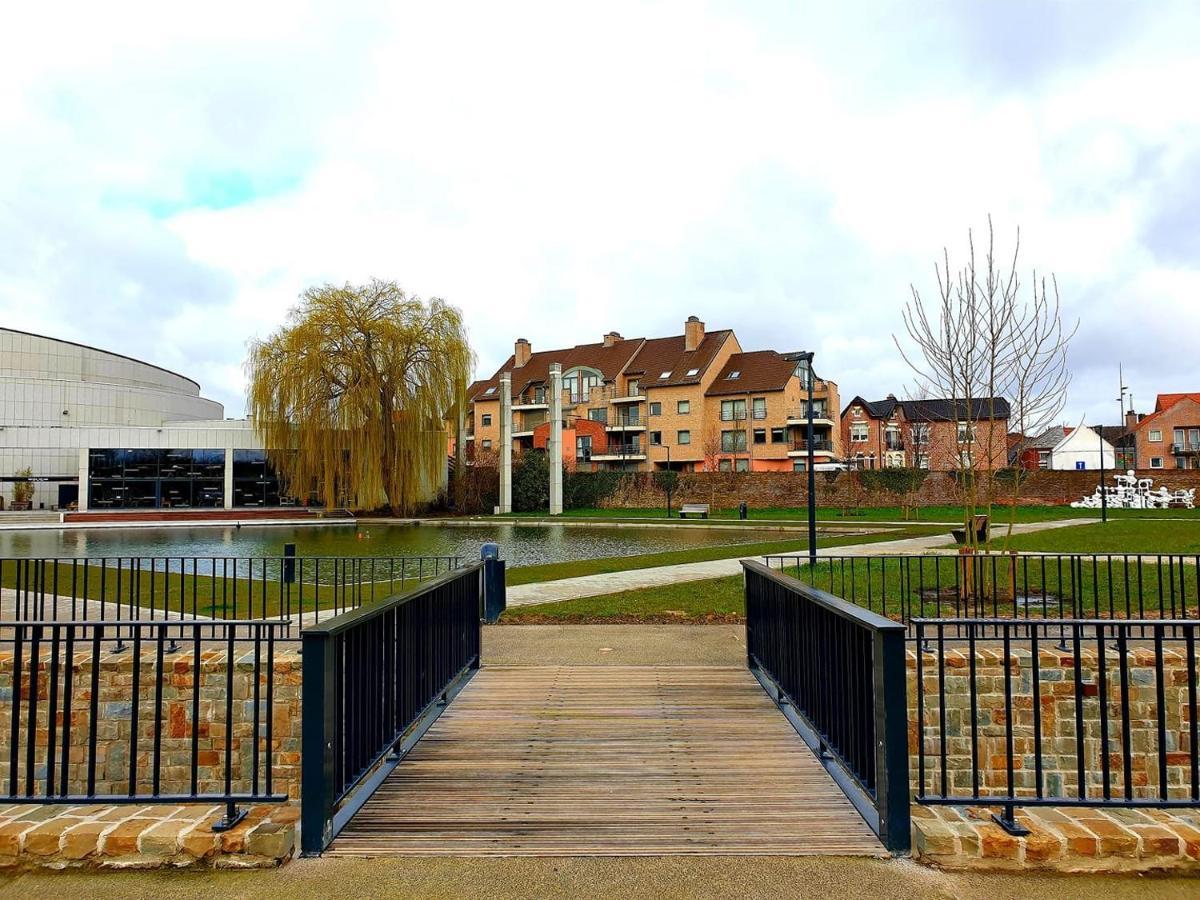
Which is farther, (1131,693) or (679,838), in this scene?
(1131,693)

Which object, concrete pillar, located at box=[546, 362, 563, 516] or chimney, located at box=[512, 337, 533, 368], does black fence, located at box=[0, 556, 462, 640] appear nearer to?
concrete pillar, located at box=[546, 362, 563, 516]

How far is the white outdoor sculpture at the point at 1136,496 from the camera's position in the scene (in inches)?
1581

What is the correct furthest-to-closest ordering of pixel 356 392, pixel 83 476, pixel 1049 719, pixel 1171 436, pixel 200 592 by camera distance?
1. pixel 1171 436
2. pixel 83 476
3. pixel 356 392
4. pixel 200 592
5. pixel 1049 719

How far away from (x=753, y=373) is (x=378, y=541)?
118ft

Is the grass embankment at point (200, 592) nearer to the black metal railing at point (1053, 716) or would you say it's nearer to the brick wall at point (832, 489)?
the black metal railing at point (1053, 716)

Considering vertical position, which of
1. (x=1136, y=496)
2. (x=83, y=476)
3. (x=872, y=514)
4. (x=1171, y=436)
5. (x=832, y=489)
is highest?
(x=1171, y=436)

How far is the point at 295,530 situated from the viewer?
119 feet

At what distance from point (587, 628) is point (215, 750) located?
169 inches

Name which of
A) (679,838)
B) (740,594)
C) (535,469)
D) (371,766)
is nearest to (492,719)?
(371,766)

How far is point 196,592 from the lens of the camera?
35.6ft

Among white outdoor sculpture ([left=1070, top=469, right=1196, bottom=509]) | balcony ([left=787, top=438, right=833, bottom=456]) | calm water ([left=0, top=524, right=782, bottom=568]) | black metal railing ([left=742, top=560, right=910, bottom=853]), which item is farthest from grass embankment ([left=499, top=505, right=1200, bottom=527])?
black metal railing ([left=742, top=560, right=910, bottom=853])

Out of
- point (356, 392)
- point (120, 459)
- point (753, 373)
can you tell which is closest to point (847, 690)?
point (356, 392)

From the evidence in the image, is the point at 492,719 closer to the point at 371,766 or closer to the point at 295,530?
the point at 371,766

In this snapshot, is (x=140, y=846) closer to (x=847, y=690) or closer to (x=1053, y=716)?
(x=847, y=690)
